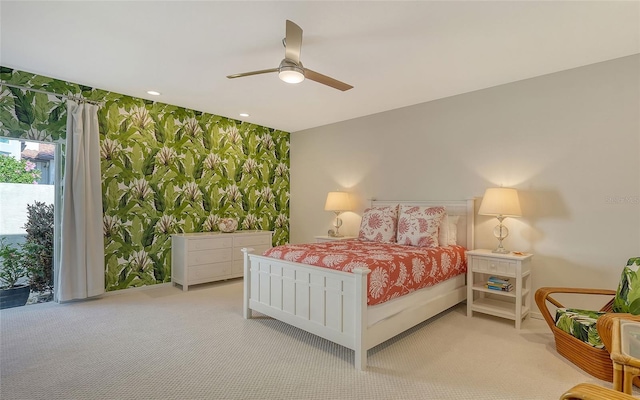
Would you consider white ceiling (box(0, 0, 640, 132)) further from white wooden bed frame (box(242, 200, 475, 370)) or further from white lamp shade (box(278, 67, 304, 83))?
white wooden bed frame (box(242, 200, 475, 370))

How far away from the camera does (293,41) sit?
242 cm

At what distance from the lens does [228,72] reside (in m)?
3.52

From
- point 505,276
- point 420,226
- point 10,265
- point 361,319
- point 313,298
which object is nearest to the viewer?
point 361,319

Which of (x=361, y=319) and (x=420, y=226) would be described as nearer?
(x=361, y=319)

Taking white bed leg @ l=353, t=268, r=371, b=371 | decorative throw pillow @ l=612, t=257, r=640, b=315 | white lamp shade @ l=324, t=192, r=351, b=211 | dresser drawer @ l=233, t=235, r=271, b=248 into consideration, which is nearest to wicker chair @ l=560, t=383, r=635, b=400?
white bed leg @ l=353, t=268, r=371, b=371

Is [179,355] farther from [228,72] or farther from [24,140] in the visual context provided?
[24,140]

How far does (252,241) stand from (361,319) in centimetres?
327

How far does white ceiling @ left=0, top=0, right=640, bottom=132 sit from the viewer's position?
236cm

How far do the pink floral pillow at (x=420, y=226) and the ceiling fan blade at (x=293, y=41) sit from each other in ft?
7.68

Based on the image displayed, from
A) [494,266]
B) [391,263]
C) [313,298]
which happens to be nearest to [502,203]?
[494,266]

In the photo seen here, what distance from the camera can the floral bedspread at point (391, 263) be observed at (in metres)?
2.60

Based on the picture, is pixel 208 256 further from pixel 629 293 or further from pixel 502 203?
pixel 629 293

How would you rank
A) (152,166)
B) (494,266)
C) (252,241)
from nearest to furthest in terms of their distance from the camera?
(494,266)
(152,166)
(252,241)

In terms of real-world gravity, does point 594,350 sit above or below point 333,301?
below
